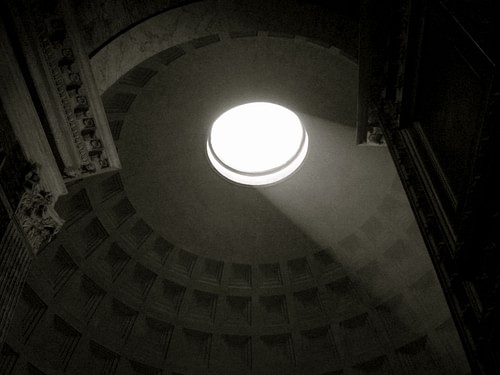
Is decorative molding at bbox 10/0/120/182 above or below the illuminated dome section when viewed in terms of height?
below

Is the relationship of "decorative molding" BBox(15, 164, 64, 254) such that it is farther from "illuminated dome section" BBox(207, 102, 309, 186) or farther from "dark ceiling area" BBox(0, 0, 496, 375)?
"illuminated dome section" BBox(207, 102, 309, 186)

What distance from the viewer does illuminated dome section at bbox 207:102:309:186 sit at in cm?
1709

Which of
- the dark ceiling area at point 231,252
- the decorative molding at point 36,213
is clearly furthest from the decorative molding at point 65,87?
the dark ceiling area at point 231,252

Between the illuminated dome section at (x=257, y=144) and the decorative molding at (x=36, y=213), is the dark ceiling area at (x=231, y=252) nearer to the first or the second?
the illuminated dome section at (x=257, y=144)

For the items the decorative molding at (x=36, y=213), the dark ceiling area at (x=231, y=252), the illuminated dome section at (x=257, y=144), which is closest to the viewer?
the decorative molding at (x=36, y=213)

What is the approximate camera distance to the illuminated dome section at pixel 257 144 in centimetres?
1709

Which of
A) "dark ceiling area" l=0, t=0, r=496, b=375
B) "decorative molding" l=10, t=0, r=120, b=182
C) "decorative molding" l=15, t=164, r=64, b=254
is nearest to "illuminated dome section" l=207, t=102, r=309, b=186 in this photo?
"dark ceiling area" l=0, t=0, r=496, b=375

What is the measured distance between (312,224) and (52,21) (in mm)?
11252

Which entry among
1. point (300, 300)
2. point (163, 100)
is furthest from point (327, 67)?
point (300, 300)

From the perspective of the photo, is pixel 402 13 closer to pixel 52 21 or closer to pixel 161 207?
pixel 52 21

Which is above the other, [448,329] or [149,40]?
[149,40]

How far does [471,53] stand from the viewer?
5.51 m

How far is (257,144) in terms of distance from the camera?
19953 millimetres

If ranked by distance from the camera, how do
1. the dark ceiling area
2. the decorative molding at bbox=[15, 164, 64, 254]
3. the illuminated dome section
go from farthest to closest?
the illuminated dome section → the dark ceiling area → the decorative molding at bbox=[15, 164, 64, 254]
